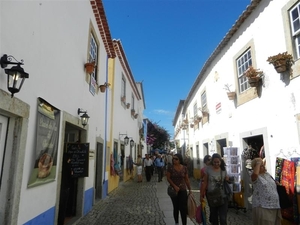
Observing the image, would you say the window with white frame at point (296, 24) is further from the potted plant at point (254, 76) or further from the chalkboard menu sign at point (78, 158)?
the chalkboard menu sign at point (78, 158)

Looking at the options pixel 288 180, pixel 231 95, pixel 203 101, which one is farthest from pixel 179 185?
pixel 203 101

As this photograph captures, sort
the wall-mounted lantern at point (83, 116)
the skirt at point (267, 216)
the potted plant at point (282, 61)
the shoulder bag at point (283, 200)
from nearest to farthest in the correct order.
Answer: the skirt at point (267, 216), the shoulder bag at point (283, 200), the potted plant at point (282, 61), the wall-mounted lantern at point (83, 116)

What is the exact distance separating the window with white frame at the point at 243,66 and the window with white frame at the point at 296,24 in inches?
73.3

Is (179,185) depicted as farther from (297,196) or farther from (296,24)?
(296,24)

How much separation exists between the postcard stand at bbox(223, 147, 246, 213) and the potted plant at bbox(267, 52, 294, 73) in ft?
9.94

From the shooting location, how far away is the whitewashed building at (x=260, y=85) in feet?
16.6

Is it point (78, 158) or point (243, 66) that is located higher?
point (243, 66)

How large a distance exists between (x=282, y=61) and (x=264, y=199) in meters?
2.90

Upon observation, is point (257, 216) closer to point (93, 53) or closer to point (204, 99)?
point (93, 53)

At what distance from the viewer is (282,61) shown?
16.5 ft

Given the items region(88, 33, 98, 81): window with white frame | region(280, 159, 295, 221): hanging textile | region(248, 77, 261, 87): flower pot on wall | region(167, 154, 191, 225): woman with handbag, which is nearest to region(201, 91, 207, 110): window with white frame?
region(248, 77, 261, 87): flower pot on wall

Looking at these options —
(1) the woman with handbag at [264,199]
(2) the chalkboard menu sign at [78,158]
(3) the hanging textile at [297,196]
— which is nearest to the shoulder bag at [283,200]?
(1) the woman with handbag at [264,199]

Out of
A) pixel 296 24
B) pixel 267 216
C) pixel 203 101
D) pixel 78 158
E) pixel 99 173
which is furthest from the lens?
pixel 203 101

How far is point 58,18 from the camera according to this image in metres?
4.50
